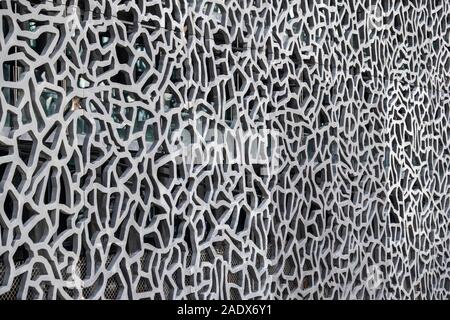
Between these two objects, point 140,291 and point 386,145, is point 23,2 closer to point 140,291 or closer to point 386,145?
point 140,291

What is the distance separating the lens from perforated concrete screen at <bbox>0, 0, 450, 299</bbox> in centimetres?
402

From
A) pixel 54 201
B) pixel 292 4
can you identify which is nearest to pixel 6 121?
pixel 54 201

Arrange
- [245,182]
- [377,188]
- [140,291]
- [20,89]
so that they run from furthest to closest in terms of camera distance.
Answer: [377,188] → [245,182] → [140,291] → [20,89]

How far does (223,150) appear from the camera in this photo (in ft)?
16.2

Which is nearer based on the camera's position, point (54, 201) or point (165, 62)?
point (54, 201)

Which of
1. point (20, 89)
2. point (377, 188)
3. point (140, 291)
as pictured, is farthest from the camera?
point (377, 188)

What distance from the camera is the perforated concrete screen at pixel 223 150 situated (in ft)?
13.2

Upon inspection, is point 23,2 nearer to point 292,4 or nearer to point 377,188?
point 292,4

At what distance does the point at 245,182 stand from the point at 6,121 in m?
1.71

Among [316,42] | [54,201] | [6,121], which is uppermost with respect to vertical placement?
[316,42]

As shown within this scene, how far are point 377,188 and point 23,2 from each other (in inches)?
132

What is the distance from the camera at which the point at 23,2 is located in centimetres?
390

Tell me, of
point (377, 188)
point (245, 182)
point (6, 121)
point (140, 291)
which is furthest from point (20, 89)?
point (377, 188)
